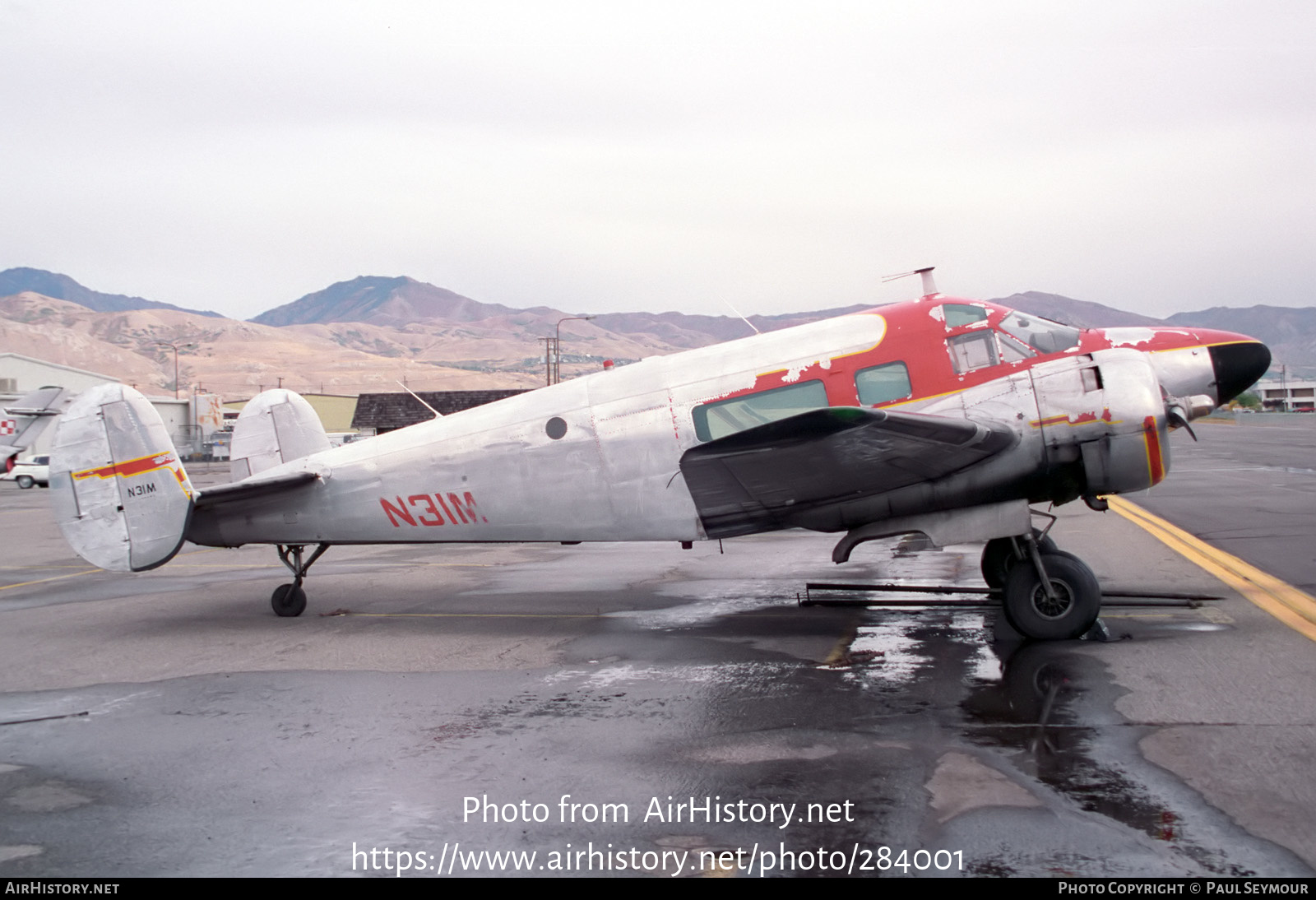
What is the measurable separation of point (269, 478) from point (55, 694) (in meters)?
3.47

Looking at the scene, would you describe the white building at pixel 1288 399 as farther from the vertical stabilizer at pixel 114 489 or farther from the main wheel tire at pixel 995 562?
the vertical stabilizer at pixel 114 489

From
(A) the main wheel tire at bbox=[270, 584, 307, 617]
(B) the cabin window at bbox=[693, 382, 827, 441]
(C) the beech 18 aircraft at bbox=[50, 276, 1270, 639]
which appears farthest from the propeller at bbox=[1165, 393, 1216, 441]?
(A) the main wheel tire at bbox=[270, 584, 307, 617]

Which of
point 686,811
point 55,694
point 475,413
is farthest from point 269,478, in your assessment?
point 686,811

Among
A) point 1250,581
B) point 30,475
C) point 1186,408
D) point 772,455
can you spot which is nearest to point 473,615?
point 772,455

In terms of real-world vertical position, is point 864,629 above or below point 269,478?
below

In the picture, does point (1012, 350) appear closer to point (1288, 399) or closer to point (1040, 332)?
point (1040, 332)

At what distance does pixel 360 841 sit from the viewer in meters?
4.65

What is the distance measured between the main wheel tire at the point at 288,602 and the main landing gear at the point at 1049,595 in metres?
7.70

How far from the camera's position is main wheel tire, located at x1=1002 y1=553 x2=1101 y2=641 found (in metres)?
8.34

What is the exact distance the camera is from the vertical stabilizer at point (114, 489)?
10.7 meters

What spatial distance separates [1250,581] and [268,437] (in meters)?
11.8

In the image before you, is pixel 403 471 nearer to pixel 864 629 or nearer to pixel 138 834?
pixel 864 629

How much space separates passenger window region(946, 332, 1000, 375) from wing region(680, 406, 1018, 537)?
802mm

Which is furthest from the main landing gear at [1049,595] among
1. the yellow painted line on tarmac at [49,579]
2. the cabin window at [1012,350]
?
the yellow painted line on tarmac at [49,579]
